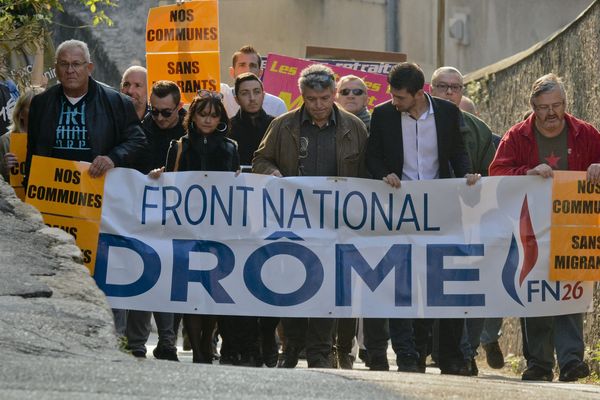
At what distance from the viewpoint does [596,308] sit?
12.8 m

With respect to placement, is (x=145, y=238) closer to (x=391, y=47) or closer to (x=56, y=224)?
(x=56, y=224)

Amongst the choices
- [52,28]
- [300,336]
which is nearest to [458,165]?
[300,336]

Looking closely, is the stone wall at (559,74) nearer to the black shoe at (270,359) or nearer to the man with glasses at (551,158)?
the man with glasses at (551,158)

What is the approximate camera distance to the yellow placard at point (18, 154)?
1173 centimetres

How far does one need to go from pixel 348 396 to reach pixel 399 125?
4.32m

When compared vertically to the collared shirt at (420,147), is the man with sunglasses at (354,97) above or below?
above

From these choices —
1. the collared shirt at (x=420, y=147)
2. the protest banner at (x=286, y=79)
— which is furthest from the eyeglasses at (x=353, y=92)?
the protest banner at (x=286, y=79)

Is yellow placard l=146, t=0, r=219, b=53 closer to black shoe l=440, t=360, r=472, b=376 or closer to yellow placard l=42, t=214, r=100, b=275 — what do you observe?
yellow placard l=42, t=214, r=100, b=275

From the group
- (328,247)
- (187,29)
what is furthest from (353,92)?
(187,29)

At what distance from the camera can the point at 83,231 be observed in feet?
36.7

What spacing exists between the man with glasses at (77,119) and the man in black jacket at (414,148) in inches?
64.5

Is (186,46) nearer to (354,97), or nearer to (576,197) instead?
(354,97)

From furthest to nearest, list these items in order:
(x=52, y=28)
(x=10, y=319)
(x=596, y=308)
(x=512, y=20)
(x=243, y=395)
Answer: (x=512, y=20)
(x=52, y=28)
(x=596, y=308)
(x=10, y=319)
(x=243, y=395)

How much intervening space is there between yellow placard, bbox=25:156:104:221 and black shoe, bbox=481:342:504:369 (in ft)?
13.8
